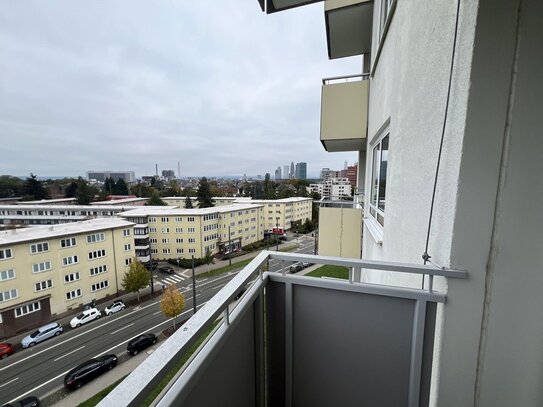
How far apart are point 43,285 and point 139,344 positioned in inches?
294

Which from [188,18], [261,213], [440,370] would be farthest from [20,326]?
[261,213]

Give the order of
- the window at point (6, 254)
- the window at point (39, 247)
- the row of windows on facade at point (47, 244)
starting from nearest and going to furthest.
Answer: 1. the window at point (6, 254)
2. the row of windows on facade at point (47, 244)
3. the window at point (39, 247)

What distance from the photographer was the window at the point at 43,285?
1231 cm

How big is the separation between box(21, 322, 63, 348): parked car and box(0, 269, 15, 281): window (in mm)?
3082

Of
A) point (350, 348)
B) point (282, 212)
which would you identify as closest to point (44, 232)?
point (350, 348)

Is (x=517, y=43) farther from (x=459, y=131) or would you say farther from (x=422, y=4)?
(x=422, y=4)

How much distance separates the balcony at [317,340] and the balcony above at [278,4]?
186cm

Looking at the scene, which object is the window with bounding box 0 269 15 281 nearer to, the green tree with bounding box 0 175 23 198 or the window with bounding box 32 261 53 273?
the window with bounding box 32 261 53 273

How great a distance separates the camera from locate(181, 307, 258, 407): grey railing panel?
2.70 feet

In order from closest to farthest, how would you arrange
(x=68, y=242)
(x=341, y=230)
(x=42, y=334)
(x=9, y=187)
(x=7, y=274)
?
1. (x=341, y=230)
2. (x=7, y=274)
3. (x=42, y=334)
4. (x=68, y=242)
5. (x=9, y=187)

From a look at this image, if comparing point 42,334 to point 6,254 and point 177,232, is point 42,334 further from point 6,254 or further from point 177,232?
point 177,232

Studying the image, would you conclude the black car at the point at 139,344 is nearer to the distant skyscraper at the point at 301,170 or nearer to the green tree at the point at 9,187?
the green tree at the point at 9,187

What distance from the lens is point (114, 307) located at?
45.3 ft

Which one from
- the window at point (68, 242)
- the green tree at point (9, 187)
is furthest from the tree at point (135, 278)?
the green tree at point (9, 187)
